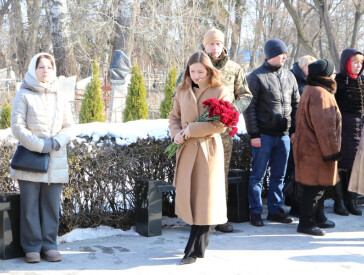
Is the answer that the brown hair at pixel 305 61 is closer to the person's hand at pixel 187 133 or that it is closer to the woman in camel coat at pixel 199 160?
the woman in camel coat at pixel 199 160

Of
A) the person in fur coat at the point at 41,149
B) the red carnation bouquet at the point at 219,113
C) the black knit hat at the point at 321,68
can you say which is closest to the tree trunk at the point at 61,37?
the black knit hat at the point at 321,68

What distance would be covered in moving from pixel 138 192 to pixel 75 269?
131 centimetres

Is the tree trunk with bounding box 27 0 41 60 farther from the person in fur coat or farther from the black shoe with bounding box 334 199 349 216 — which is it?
the person in fur coat

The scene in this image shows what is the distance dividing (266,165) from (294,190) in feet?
1.40

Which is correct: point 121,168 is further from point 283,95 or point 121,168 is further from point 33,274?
point 283,95

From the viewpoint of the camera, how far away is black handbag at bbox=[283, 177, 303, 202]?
18.9 feet

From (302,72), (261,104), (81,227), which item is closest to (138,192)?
(81,227)

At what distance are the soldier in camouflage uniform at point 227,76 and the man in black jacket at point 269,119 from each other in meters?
0.40

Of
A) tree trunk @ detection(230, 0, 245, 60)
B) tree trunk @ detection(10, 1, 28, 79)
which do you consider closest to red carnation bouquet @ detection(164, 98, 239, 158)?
tree trunk @ detection(230, 0, 245, 60)

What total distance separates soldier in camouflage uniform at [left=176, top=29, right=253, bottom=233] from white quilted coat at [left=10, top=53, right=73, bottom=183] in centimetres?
139

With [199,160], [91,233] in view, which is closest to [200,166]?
[199,160]

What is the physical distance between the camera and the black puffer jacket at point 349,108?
6180 millimetres

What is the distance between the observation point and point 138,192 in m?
5.47

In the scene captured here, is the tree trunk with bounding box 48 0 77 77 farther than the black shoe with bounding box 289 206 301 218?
Yes
